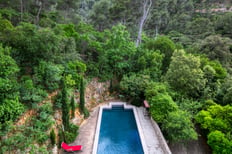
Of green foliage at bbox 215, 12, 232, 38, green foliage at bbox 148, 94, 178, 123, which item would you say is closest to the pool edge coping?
green foliage at bbox 148, 94, 178, 123

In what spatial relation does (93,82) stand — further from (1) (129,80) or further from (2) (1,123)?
(2) (1,123)

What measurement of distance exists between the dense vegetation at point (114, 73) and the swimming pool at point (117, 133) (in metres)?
2.30

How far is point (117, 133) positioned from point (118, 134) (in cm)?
18

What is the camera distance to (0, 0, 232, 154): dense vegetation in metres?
9.86

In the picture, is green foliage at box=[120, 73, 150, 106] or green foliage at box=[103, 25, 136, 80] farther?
green foliage at box=[103, 25, 136, 80]

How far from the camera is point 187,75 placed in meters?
15.0

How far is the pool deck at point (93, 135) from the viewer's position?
11.6 m

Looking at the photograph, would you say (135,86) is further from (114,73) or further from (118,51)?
(118,51)

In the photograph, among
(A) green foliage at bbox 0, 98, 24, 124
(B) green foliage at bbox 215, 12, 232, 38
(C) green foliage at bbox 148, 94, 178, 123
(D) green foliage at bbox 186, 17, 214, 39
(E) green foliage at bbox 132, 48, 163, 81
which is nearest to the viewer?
(A) green foliage at bbox 0, 98, 24, 124

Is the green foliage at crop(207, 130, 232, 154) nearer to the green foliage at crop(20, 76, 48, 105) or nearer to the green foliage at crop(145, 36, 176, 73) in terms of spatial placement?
the green foliage at crop(20, 76, 48, 105)

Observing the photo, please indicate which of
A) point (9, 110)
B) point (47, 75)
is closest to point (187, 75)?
point (47, 75)

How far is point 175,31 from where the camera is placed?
3164cm

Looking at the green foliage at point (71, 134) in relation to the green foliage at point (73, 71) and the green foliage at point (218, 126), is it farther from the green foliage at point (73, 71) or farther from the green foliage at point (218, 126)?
the green foliage at point (218, 126)

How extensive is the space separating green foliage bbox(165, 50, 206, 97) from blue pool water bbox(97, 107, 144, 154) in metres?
6.27
